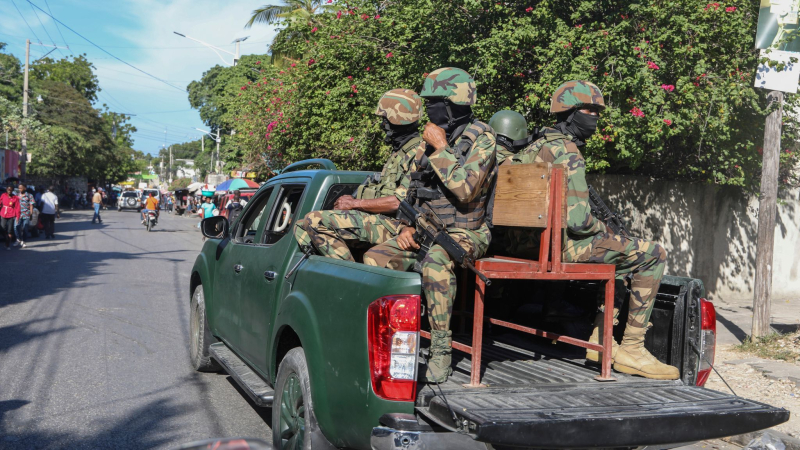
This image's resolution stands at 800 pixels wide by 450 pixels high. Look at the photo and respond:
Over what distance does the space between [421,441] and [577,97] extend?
2.47 m

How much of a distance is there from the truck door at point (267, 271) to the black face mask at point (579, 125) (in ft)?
5.62

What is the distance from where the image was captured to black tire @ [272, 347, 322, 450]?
3.29 metres

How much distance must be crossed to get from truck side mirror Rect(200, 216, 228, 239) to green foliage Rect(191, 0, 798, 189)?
188 inches

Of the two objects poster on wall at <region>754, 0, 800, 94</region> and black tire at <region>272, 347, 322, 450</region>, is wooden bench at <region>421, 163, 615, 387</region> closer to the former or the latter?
black tire at <region>272, 347, 322, 450</region>

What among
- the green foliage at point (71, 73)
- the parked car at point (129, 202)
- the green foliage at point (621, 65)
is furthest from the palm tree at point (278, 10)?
the green foliage at point (71, 73)

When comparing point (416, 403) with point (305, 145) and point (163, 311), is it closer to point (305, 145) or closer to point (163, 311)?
point (163, 311)

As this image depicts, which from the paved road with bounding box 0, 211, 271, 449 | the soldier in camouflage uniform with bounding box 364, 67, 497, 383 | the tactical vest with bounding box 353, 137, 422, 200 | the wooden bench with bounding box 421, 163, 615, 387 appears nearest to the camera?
the soldier in camouflage uniform with bounding box 364, 67, 497, 383

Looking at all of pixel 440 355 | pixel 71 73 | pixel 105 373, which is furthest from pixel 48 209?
pixel 71 73

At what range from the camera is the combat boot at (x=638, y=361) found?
3686mm

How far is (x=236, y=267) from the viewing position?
4945 mm

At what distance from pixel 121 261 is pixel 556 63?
1120 centimetres

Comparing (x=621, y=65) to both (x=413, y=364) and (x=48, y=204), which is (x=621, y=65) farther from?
(x=48, y=204)

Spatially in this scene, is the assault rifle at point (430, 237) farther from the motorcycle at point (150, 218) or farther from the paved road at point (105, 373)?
the motorcycle at point (150, 218)

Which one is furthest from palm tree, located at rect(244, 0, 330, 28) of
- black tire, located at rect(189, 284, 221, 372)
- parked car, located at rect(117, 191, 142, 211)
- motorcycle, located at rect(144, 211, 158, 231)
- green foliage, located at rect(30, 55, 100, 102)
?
green foliage, located at rect(30, 55, 100, 102)
